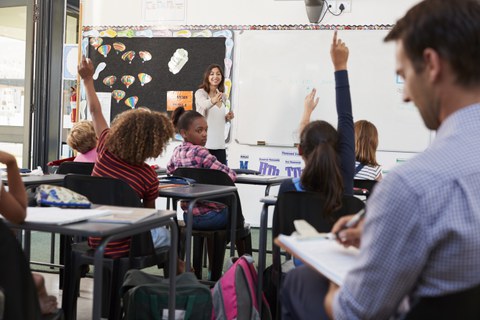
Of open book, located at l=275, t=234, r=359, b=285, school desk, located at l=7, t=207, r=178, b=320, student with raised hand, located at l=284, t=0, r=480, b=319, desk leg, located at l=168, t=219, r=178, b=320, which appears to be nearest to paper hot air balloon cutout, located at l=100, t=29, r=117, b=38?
desk leg, located at l=168, t=219, r=178, b=320

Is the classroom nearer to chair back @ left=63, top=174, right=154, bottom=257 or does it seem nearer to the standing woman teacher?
the standing woman teacher

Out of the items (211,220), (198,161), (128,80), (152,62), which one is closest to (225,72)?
(152,62)

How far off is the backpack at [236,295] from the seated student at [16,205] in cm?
78

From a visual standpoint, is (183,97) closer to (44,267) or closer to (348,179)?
(44,267)

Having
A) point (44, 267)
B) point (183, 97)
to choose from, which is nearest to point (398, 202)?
point (44, 267)

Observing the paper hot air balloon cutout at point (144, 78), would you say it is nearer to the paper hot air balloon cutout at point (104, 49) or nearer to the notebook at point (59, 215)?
the paper hot air balloon cutout at point (104, 49)

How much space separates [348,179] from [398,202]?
1.48m

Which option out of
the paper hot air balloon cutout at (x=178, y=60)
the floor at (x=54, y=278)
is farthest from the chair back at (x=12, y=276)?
the paper hot air balloon cutout at (x=178, y=60)

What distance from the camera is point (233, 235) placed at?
320 cm

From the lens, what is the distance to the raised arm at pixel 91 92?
121 inches

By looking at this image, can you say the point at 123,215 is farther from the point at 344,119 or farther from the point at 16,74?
the point at 16,74

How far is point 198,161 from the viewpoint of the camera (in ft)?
12.1

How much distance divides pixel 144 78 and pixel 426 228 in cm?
575

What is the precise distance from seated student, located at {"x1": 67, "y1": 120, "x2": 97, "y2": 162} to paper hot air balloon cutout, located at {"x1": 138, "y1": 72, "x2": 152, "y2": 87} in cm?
266
